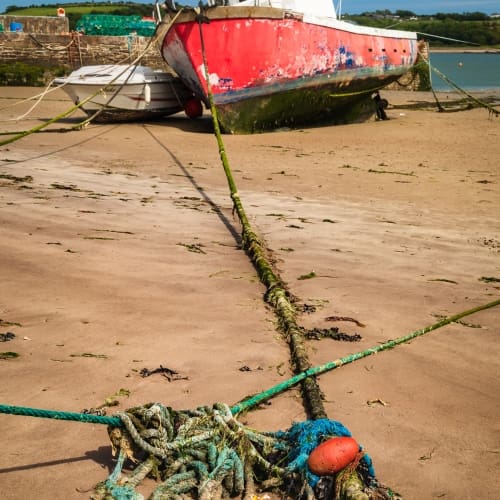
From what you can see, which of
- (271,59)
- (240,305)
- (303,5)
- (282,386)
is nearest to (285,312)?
(240,305)

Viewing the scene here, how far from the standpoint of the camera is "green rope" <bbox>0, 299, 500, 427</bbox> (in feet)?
6.82

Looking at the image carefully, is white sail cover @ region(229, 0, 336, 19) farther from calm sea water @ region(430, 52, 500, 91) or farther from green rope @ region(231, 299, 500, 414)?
calm sea water @ region(430, 52, 500, 91)

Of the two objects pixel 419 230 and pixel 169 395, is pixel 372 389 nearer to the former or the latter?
pixel 169 395

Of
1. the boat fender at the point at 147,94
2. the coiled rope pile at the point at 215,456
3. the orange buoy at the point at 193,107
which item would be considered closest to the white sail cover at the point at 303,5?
the orange buoy at the point at 193,107

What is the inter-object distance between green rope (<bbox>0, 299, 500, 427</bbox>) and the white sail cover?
8.66 metres

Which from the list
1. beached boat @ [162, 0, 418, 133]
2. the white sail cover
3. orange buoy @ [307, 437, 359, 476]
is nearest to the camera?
orange buoy @ [307, 437, 359, 476]

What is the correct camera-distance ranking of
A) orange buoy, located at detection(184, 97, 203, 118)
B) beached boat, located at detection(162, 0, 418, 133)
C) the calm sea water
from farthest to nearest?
the calm sea water < orange buoy, located at detection(184, 97, 203, 118) < beached boat, located at detection(162, 0, 418, 133)

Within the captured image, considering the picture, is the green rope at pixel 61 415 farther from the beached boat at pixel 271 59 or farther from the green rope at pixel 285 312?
the beached boat at pixel 271 59

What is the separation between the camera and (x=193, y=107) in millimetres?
12648

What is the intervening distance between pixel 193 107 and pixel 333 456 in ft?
37.0

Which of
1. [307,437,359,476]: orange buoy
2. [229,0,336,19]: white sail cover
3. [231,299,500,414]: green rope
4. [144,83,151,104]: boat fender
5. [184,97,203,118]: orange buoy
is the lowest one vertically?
[231,299,500,414]: green rope

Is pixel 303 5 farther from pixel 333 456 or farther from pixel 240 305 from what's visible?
pixel 333 456

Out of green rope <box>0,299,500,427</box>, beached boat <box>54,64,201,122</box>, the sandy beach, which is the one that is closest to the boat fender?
beached boat <box>54,64,201,122</box>

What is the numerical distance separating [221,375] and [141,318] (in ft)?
2.29
